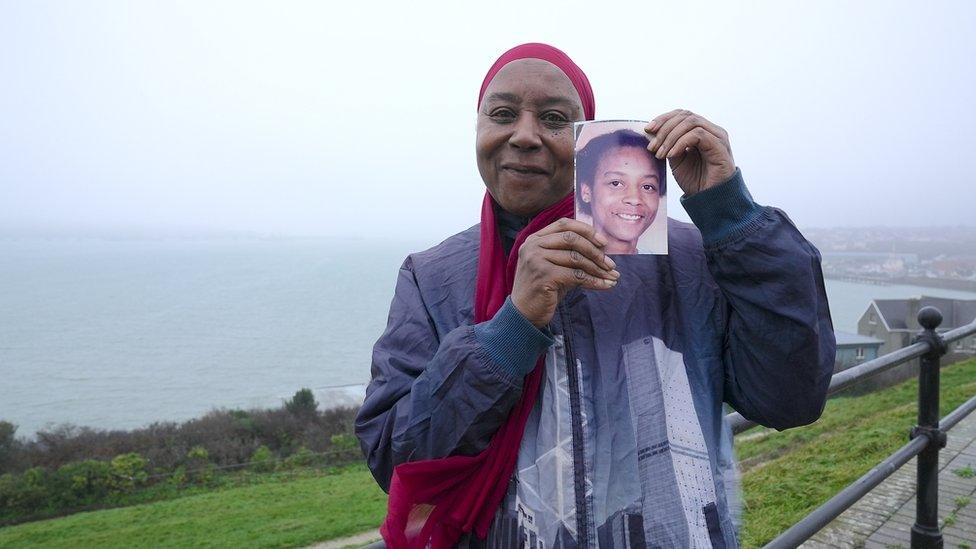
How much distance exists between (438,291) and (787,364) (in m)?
0.73

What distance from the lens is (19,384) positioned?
166 feet

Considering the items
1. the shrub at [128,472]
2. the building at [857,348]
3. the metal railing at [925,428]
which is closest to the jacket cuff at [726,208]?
the metal railing at [925,428]

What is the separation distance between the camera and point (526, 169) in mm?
1436

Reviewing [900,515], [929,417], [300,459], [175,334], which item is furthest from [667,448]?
[175,334]

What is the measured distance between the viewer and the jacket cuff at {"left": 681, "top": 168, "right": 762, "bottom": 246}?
1.25 meters

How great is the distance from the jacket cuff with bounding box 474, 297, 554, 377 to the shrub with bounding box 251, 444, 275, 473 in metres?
24.0

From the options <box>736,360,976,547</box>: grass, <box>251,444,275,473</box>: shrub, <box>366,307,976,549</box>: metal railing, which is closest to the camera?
<box>366,307,976,549</box>: metal railing

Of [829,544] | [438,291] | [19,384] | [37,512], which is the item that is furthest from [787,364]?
[19,384]

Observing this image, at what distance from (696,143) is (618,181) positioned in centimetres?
17

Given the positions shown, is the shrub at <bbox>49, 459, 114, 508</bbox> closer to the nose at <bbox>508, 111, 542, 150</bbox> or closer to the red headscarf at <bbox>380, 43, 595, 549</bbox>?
the red headscarf at <bbox>380, 43, 595, 549</bbox>

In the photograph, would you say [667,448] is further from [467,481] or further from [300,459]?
[300,459]

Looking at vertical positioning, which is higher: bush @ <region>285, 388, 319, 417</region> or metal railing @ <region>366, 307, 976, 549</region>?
metal railing @ <region>366, 307, 976, 549</region>

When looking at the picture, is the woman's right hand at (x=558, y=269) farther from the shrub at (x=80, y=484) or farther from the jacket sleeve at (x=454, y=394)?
the shrub at (x=80, y=484)

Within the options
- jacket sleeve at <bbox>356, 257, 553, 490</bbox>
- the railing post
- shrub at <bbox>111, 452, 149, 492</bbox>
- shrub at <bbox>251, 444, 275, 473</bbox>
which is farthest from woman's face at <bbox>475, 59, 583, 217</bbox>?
shrub at <bbox>111, 452, 149, 492</bbox>
